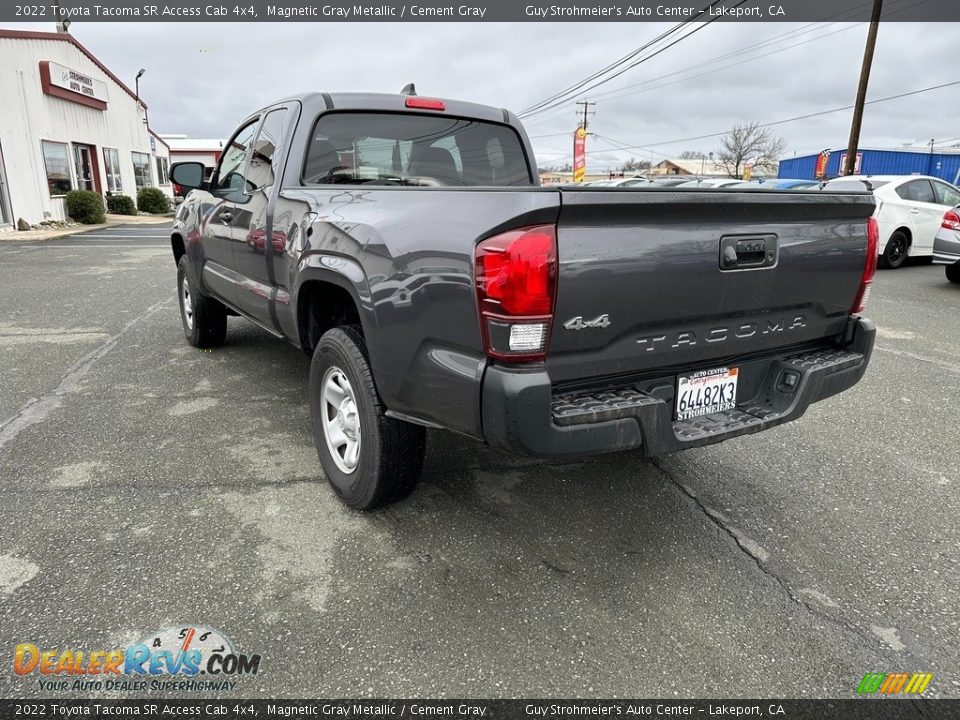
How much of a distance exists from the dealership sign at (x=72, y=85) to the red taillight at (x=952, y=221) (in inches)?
901

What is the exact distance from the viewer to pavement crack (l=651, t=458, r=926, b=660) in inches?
89.2

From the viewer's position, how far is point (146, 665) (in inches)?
81.6

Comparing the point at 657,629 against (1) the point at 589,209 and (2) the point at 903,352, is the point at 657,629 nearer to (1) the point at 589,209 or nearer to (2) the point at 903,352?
(1) the point at 589,209

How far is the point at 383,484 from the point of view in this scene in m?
2.78

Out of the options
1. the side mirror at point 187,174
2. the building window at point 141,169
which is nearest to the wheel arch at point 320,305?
the side mirror at point 187,174

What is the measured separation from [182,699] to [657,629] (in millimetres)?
1551

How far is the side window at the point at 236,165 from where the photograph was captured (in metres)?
4.18

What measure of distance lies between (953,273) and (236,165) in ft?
33.7

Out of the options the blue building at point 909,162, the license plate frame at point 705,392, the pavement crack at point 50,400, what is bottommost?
the pavement crack at point 50,400

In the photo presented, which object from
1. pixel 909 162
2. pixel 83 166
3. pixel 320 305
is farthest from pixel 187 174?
pixel 909 162

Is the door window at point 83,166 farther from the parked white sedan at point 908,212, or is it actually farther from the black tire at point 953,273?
the black tire at point 953,273

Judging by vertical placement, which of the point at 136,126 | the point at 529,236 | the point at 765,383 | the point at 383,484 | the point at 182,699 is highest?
the point at 136,126

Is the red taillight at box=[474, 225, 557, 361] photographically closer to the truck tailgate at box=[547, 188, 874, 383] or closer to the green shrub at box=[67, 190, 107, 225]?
the truck tailgate at box=[547, 188, 874, 383]

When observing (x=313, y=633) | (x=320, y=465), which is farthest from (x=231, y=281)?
(x=313, y=633)
